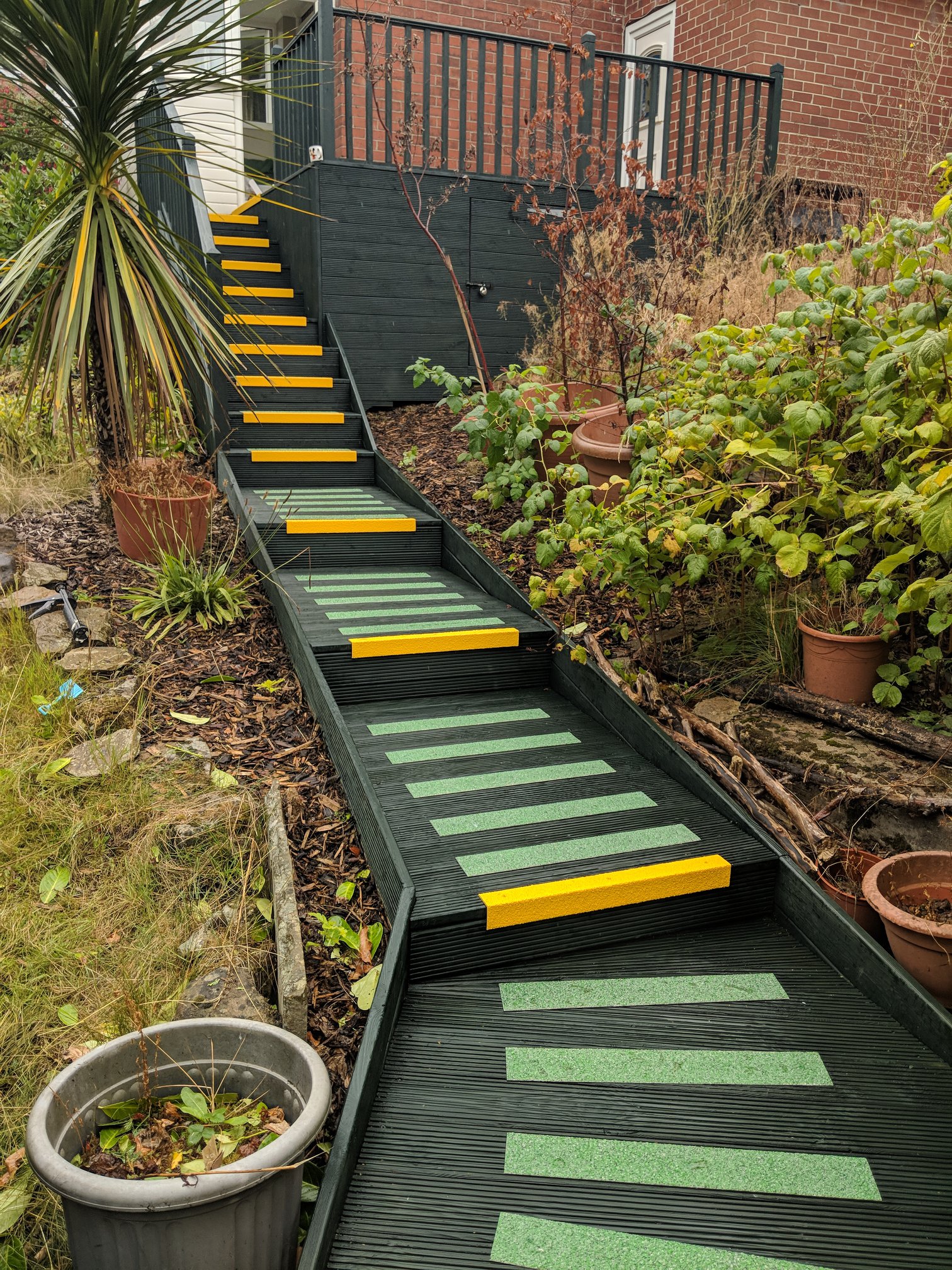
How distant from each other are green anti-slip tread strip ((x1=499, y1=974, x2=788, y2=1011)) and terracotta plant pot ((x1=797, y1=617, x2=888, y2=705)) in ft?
3.54

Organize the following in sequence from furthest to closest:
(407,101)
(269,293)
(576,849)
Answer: (269,293) → (407,101) → (576,849)

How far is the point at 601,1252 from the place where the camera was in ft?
5.02

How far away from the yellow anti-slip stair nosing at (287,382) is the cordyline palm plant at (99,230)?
1.67 m

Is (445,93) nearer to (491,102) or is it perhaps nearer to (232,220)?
(232,220)

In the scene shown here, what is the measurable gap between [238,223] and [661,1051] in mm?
7406

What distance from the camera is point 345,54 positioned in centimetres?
582

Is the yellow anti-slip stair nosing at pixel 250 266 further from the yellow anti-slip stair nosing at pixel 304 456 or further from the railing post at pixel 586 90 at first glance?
the railing post at pixel 586 90

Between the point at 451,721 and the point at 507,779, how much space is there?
1.53ft

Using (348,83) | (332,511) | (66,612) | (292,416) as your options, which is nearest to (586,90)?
(348,83)

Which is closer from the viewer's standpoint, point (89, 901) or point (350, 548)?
point (89, 901)

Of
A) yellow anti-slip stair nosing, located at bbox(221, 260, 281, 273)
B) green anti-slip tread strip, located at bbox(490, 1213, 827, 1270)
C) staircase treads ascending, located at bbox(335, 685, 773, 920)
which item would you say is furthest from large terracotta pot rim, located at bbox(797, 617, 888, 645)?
yellow anti-slip stair nosing, located at bbox(221, 260, 281, 273)

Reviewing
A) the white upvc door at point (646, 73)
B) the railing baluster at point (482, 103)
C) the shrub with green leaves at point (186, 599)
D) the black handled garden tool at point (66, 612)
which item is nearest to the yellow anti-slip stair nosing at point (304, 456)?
the shrub with green leaves at point (186, 599)

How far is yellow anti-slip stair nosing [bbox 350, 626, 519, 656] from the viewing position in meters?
3.38

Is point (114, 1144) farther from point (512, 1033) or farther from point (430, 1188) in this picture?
point (512, 1033)
